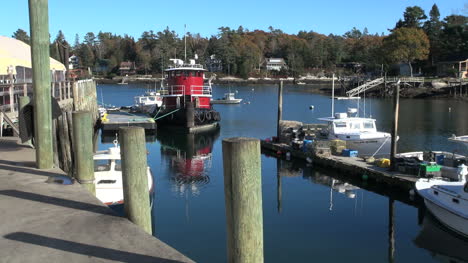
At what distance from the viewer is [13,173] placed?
25.7 feet

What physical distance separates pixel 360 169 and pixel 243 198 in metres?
17.2

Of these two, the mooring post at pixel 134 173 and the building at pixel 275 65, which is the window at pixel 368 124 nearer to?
the mooring post at pixel 134 173

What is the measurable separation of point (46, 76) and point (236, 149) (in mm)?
5366

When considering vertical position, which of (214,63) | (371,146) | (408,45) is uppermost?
(214,63)

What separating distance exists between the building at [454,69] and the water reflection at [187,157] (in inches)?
2680

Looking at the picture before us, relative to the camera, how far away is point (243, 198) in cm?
402

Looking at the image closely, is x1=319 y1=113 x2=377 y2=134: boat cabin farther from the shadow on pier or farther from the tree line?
the tree line

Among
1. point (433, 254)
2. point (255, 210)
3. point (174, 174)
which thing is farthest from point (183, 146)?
point (255, 210)

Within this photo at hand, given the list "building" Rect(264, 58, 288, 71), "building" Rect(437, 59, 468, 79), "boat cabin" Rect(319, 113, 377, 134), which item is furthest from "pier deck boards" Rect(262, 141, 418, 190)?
"building" Rect(264, 58, 288, 71)

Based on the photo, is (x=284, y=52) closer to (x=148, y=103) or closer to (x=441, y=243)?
(x=148, y=103)

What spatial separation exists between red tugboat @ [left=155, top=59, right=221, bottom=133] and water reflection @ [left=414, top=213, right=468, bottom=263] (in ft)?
82.6

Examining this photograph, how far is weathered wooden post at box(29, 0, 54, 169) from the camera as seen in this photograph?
7.75 meters

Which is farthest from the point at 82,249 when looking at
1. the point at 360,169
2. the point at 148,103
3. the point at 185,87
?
the point at 148,103

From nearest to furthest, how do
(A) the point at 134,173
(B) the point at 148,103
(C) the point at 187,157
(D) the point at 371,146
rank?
(A) the point at 134,173, (D) the point at 371,146, (C) the point at 187,157, (B) the point at 148,103
